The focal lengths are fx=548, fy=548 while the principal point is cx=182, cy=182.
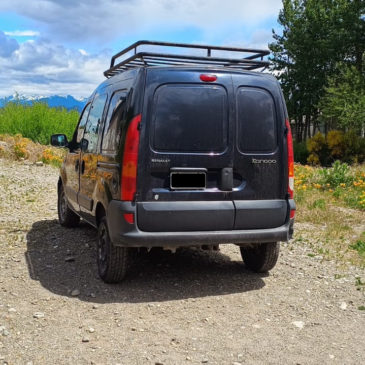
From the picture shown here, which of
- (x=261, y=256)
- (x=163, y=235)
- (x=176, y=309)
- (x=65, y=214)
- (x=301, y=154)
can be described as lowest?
(x=176, y=309)

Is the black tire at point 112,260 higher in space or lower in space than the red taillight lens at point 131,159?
lower

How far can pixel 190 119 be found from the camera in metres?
5.41

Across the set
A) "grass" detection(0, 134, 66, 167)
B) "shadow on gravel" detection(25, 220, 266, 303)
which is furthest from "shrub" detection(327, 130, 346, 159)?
"shadow on gravel" detection(25, 220, 266, 303)

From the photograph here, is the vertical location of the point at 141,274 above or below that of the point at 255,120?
below

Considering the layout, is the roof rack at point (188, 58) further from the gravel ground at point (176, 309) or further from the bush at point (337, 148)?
the bush at point (337, 148)

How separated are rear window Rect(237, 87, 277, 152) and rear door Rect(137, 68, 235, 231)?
0.13 meters

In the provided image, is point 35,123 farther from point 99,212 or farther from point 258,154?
point 258,154

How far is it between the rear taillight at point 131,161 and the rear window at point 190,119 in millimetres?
189

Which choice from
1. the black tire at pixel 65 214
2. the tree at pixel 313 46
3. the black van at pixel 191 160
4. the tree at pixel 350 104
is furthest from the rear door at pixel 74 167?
the tree at pixel 313 46

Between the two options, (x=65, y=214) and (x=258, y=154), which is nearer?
(x=258, y=154)

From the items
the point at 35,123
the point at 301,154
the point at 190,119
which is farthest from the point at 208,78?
the point at 301,154

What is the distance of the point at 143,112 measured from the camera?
5277mm

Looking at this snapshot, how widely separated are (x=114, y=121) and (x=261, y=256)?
228 centimetres

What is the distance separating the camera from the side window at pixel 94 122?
6.49 meters
